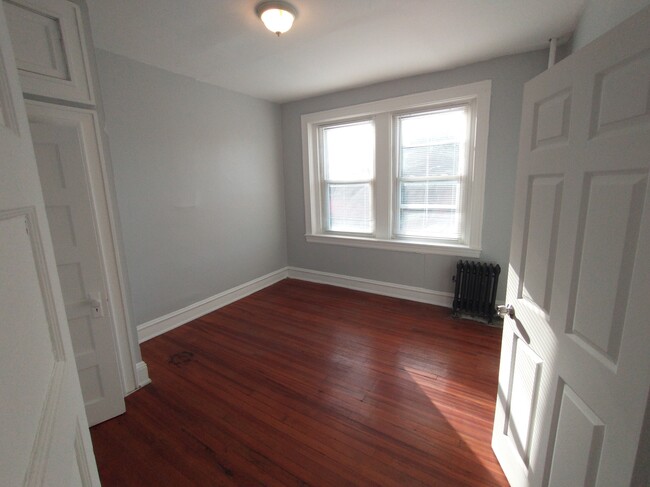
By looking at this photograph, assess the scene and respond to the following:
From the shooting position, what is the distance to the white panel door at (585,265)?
2.43 feet

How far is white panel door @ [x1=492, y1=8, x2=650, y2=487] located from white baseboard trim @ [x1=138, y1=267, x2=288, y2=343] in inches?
122

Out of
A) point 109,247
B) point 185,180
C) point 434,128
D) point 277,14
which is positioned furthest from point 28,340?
point 434,128

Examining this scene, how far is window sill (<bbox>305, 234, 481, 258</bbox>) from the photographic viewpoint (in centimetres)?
330

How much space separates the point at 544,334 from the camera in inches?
44.8

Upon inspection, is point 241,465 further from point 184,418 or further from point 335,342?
point 335,342

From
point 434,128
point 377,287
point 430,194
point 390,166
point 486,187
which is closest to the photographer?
point 486,187

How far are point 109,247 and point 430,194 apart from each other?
3.19 meters

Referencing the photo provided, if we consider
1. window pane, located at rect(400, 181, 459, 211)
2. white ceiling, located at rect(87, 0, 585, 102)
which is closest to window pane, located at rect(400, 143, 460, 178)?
window pane, located at rect(400, 181, 459, 211)

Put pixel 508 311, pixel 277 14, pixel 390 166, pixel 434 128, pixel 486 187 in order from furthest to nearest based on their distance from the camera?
pixel 390 166 < pixel 434 128 < pixel 486 187 < pixel 277 14 < pixel 508 311

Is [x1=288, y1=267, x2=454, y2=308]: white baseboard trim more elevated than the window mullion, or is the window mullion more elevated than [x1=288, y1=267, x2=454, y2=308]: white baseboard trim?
the window mullion

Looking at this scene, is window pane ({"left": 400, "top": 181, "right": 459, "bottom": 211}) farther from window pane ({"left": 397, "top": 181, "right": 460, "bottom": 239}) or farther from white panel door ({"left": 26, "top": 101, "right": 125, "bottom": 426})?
white panel door ({"left": 26, "top": 101, "right": 125, "bottom": 426})

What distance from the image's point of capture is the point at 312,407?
199 cm

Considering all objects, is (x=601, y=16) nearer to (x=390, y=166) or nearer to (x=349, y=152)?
(x=390, y=166)

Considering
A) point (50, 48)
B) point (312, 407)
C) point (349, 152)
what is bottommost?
point (312, 407)
